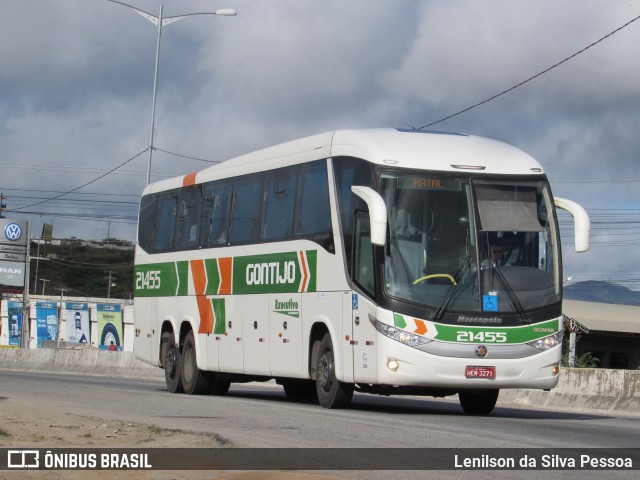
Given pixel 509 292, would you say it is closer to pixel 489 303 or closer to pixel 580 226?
pixel 489 303

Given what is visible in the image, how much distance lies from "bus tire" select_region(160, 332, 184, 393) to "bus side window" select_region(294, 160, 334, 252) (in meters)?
6.00

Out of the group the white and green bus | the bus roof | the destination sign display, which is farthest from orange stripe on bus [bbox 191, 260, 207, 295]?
the destination sign display

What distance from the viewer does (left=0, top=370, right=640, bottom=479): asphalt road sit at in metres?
11.9

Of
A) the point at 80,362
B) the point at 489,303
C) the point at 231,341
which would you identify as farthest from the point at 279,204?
the point at 80,362

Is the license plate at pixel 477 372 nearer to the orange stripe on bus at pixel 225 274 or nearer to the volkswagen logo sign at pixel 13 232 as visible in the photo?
the orange stripe on bus at pixel 225 274

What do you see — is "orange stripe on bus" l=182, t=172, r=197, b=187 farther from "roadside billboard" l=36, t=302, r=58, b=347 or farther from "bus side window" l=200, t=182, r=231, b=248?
"roadside billboard" l=36, t=302, r=58, b=347

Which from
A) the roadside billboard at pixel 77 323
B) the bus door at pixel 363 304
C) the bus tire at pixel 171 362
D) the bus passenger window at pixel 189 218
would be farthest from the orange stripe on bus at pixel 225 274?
the roadside billboard at pixel 77 323

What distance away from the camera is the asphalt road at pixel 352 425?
11891 mm

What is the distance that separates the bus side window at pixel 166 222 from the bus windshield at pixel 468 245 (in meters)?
8.38

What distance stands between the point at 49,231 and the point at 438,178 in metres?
132

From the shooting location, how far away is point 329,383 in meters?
17.6

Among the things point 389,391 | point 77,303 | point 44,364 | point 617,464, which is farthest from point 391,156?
point 77,303

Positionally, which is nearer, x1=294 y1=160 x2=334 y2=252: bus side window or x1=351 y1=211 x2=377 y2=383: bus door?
x1=351 y1=211 x2=377 y2=383: bus door

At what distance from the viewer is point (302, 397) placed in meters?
22.8
